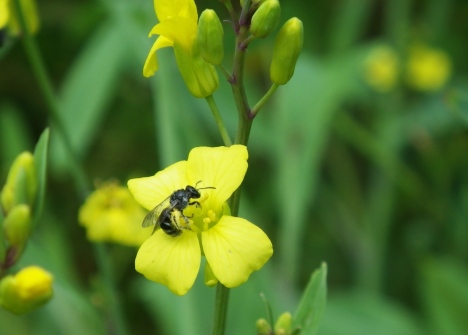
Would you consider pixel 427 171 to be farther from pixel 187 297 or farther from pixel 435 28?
pixel 187 297

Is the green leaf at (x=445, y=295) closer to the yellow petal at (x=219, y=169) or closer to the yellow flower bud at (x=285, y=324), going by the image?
the yellow flower bud at (x=285, y=324)

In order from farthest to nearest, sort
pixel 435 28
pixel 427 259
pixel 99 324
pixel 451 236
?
1. pixel 435 28
2. pixel 451 236
3. pixel 427 259
4. pixel 99 324

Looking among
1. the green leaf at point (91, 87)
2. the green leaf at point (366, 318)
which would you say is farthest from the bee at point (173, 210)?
the green leaf at point (91, 87)

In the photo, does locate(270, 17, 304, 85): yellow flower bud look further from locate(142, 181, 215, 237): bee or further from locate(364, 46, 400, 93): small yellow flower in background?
locate(364, 46, 400, 93): small yellow flower in background

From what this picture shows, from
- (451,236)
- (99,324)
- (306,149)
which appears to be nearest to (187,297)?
(99,324)

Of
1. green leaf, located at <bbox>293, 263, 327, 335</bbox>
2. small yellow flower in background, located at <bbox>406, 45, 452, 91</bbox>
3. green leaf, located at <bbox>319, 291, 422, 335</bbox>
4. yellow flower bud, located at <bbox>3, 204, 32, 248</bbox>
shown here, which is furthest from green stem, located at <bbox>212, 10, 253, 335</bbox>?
small yellow flower in background, located at <bbox>406, 45, 452, 91</bbox>

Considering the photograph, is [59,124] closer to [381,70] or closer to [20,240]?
[20,240]
